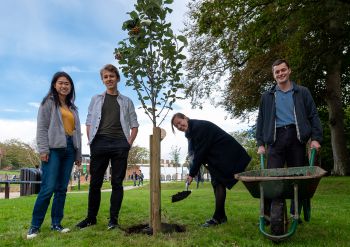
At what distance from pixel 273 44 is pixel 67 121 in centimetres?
1032

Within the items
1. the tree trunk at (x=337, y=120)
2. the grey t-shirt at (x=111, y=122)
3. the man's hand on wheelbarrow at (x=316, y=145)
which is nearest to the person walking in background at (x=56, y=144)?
the grey t-shirt at (x=111, y=122)

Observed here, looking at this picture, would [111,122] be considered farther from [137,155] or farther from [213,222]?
[137,155]

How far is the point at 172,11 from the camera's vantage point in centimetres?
450

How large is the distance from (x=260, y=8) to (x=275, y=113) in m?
8.63

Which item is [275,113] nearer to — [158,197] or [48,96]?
[158,197]

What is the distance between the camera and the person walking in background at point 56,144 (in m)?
4.66

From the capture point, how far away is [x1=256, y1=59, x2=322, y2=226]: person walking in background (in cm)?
447

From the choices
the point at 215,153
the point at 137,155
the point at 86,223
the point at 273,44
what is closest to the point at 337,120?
the point at 273,44

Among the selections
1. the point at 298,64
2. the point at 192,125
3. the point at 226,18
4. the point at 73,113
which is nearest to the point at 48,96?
the point at 73,113

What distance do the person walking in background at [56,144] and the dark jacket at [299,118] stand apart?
90.6 inches

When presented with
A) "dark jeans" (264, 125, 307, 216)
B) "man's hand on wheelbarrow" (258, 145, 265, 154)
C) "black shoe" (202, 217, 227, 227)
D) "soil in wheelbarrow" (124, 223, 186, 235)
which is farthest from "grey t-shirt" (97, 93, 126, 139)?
"dark jeans" (264, 125, 307, 216)

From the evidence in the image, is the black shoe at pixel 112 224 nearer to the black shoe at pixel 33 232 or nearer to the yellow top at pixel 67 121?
the black shoe at pixel 33 232

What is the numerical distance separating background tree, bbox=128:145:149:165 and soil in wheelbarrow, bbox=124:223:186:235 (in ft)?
174

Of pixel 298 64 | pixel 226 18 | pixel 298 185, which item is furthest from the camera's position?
pixel 298 64
